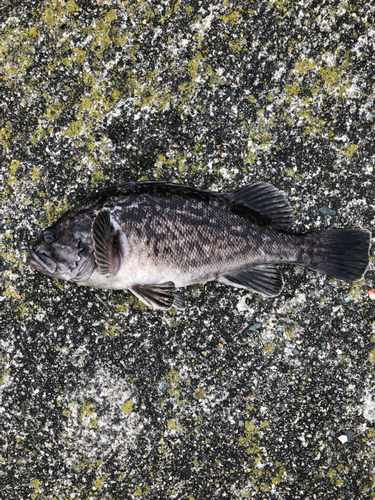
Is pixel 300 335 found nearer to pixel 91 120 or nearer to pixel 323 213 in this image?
pixel 323 213

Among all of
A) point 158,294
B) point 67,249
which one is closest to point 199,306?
point 158,294

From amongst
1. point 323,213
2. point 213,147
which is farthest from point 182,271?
point 323,213

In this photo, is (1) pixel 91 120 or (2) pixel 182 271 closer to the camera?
(2) pixel 182 271

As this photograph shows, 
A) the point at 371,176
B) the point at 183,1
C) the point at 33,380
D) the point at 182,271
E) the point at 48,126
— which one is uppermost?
the point at 183,1

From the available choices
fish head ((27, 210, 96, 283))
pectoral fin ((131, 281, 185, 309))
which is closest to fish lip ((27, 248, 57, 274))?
fish head ((27, 210, 96, 283))

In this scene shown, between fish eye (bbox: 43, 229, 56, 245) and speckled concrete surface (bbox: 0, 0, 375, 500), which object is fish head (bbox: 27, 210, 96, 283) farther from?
speckled concrete surface (bbox: 0, 0, 375, 500)

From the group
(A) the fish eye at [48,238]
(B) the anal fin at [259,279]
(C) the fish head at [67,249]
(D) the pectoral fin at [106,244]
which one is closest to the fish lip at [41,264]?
(C) the fish head at [67,249]
